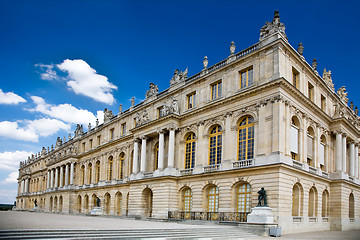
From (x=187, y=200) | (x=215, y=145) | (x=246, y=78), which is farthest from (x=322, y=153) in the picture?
(x=187, y=200)

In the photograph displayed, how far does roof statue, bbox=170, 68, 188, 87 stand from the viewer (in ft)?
121

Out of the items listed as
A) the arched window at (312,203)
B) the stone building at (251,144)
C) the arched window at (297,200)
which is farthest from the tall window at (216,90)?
the arched window at (312,203)

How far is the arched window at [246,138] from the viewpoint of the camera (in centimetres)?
2783

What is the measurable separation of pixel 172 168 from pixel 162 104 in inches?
331

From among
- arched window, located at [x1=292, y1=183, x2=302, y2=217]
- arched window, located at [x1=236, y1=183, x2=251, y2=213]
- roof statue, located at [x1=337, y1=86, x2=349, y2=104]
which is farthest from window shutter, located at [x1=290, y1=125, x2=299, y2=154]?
roof statue, located at [x1=337, y1=86, x2=349, y2=104]

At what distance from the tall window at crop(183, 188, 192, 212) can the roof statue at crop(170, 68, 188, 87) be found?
11.8 meters

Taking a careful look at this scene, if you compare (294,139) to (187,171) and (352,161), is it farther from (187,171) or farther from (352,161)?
(352,161)

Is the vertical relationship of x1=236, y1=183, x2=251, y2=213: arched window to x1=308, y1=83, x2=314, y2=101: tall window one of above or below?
below

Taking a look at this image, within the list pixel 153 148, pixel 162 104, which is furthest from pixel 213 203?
pixel 162 104

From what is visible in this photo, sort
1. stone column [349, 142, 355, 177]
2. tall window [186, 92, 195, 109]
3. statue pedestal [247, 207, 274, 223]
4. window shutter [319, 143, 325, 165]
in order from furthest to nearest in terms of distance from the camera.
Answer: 1. tall window [186, 92, 195, 109]
2. stone column [349, 142, 355, 177]
3. window shutter [319, 143, 325, 165]
4. statue pedestal [247, 207, 274, 223]

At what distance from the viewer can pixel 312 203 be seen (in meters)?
28.8

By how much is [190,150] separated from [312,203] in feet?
39.6

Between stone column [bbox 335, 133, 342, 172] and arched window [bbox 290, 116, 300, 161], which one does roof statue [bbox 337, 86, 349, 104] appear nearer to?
stone column [bbox 335, 133, 342, 172]

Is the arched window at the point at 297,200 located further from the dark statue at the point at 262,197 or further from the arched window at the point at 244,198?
the dark statue at the point at 262,197
